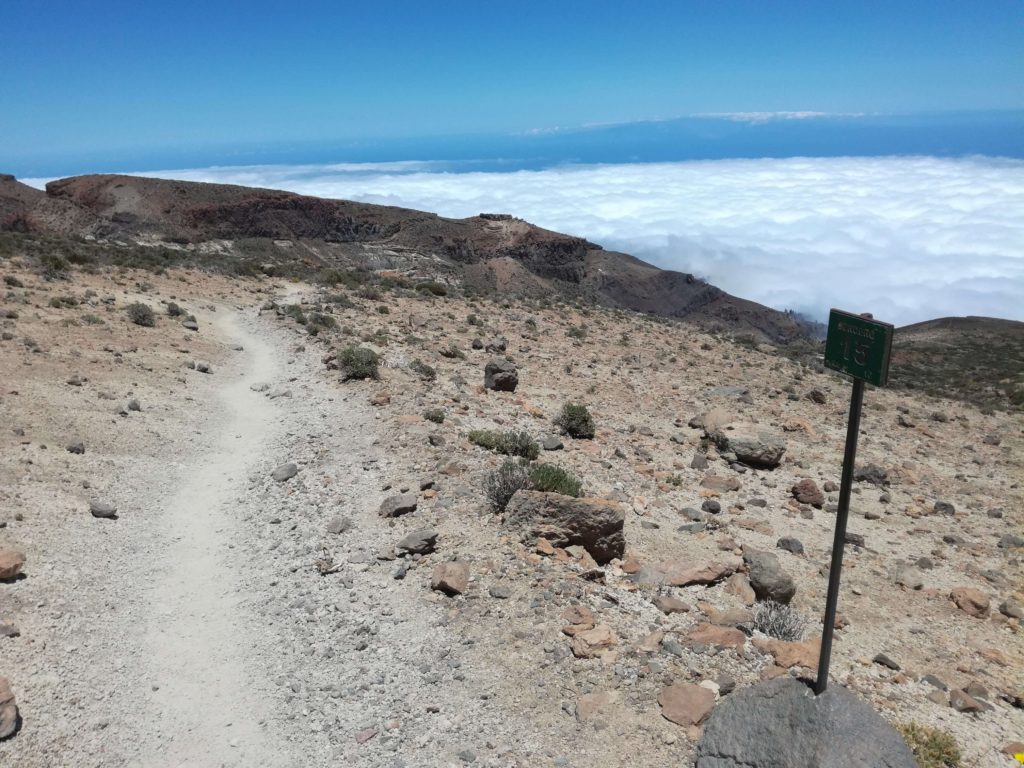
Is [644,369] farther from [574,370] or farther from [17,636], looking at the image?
[17,636]

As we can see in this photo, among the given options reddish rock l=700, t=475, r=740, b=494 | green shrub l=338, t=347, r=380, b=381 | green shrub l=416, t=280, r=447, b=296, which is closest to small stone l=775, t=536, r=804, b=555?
reddish rock l=700, t=475, r=740, b=494

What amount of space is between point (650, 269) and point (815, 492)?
87.1 metres

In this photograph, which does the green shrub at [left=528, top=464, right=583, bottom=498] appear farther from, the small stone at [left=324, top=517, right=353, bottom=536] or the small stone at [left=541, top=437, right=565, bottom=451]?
the small stone at [left=541, top=437, right=565, bottom=451]

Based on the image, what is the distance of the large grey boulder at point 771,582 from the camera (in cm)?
650

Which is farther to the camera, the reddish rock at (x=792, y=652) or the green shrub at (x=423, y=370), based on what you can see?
the green shrub at (x=423, y=370)

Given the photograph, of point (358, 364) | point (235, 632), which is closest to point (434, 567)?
point (235, 632)

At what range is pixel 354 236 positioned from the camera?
238ft

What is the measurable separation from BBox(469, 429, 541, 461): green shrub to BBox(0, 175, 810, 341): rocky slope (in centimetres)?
4647

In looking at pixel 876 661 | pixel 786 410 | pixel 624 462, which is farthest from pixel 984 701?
A: pixel 786 410

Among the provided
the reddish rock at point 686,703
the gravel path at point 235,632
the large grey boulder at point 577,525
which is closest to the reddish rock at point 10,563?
the gravel path at point 235,632

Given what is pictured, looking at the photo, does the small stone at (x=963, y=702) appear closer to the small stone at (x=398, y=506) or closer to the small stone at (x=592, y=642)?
the small stone at (x=592, y=642)

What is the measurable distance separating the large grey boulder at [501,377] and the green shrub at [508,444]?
3594 millimetres

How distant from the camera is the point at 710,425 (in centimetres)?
1217

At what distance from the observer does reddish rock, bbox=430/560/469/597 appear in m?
6.14
